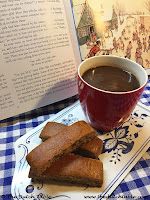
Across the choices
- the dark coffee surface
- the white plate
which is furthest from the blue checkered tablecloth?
the dark coffee surface

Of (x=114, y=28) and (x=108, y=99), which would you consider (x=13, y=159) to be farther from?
(x=114, y=28)

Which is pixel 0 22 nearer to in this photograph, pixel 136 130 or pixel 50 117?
pixel 50 117

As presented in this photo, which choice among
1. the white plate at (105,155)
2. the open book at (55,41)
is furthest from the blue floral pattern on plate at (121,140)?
the open book at (55,41)

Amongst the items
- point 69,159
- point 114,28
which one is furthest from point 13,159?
point 114,28

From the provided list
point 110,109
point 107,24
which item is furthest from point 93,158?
point 107,24

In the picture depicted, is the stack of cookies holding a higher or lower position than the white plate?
higher

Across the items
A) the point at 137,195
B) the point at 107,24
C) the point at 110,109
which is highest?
A: the point at 107,24

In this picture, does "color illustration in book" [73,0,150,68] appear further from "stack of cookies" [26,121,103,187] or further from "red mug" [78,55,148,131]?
"stack of cookies" [26,121,103,187]
